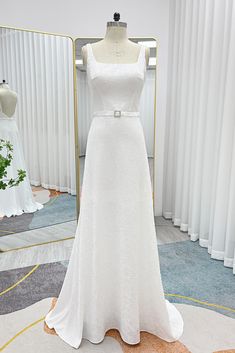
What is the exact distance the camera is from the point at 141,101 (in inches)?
118

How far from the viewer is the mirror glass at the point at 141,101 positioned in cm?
276

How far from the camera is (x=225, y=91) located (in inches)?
91.3

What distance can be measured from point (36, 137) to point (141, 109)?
1.00 metres

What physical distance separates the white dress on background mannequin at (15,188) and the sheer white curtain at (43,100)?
5 centimetres

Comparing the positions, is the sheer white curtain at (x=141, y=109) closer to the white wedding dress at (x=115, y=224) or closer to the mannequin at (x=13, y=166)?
the mannequin at (x=13, y=166)

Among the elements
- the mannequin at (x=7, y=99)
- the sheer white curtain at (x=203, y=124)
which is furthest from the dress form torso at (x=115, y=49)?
the mannequin at (x=7, y=99)

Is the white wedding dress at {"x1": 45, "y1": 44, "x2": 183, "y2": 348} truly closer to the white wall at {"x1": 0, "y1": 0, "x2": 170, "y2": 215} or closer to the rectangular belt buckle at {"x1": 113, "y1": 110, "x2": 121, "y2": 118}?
the rectangular belt buckle at {"x1": 113, "y1": 110, "x2": 121, "y2": 118}

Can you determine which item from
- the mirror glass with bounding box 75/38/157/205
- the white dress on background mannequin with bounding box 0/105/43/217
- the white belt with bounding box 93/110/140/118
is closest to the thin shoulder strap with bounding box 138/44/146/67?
the white belt with bounding box 93/110/140/118

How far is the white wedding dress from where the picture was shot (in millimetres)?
1513

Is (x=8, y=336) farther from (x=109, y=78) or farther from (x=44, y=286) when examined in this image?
(x=109, y=78)

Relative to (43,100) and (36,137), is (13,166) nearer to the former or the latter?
(36,137)

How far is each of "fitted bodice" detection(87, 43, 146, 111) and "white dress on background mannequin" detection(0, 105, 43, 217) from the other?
1354mm

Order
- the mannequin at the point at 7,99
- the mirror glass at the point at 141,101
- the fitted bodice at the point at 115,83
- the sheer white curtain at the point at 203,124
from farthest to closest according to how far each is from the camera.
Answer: the mirror glass at the point at 141,101 → the mannequin at the point at 7,99 → the sheer white curtain at the point at 203,124 → the fitted bodice at the point at 115,83

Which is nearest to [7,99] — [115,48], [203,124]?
[115,48]
